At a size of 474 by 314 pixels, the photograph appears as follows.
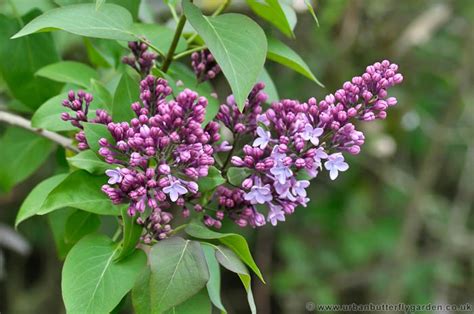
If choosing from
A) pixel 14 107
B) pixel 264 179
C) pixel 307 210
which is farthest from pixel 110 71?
pixel 307 210

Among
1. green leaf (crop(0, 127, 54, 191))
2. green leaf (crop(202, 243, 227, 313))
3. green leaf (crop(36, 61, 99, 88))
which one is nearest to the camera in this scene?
green leaf (crop(202, 243, 227, 313))

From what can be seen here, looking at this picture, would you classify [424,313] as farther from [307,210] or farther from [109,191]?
[109,191]

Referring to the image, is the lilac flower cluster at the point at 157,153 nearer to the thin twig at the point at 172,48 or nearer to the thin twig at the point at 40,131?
the thin twig at the point at 172,48

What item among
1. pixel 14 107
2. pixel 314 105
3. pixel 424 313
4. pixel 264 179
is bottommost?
pixel 424 313

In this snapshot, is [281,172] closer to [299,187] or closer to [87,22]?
[299,187]

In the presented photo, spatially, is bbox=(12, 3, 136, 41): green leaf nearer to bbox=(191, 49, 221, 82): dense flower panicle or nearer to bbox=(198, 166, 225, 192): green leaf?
bbox=(191, 49, 221, 82): dense flower panicle

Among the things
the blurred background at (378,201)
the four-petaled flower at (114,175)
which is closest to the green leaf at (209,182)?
the four-petaled flower at (114,175)

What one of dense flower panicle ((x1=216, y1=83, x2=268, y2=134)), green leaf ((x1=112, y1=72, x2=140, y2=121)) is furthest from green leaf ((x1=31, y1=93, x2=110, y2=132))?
dense flower panicle ((x1=216, y1=83, x2=268, y2=134))
